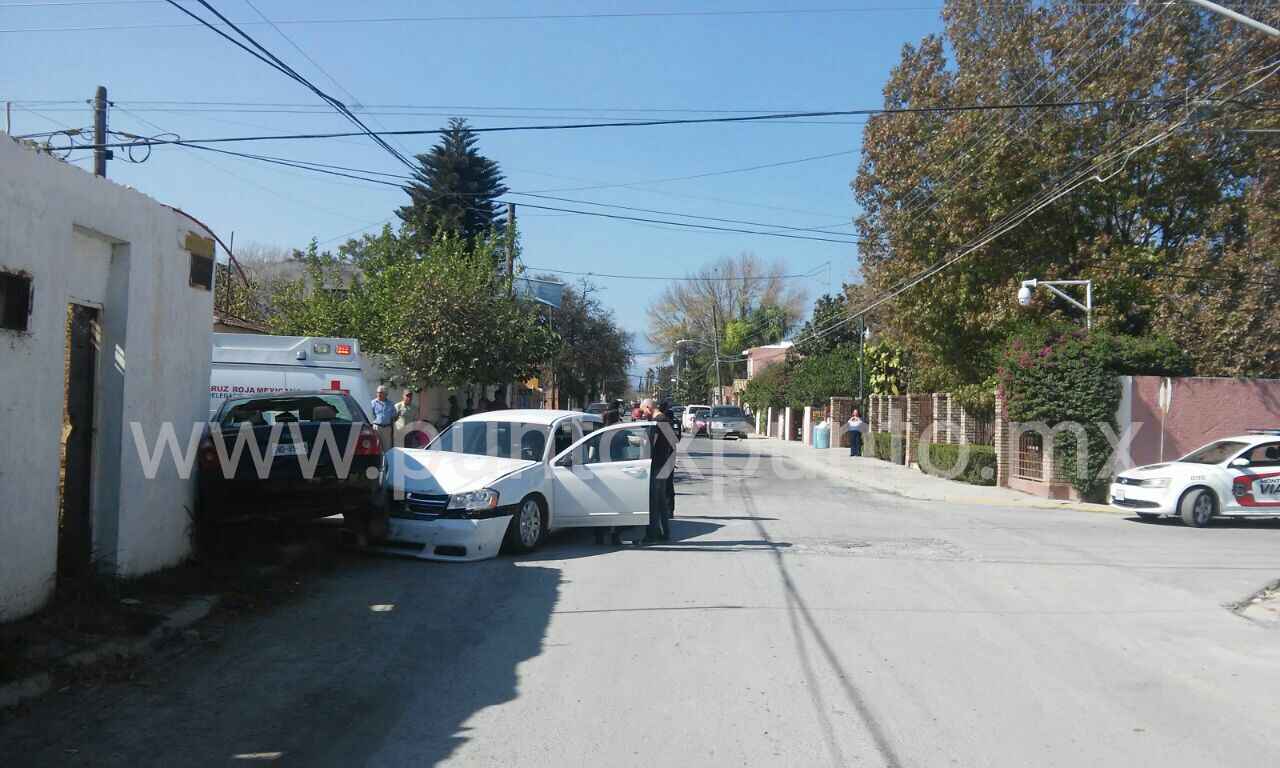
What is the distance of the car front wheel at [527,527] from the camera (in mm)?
10586

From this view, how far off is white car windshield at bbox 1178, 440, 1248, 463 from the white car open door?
987 centimetres

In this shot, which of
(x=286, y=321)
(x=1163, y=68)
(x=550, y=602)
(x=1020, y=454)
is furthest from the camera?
(x=286, y=321)

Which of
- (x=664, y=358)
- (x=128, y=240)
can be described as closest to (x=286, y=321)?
(x=128, y=240)

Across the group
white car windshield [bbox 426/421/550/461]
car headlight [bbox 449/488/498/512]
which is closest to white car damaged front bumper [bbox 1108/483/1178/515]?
white car windshield [bbox 426/421/550/461]

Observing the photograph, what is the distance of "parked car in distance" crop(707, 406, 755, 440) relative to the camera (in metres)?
48.0

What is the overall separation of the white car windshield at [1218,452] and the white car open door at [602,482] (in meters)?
9.87

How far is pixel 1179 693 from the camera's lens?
6246 millimetres

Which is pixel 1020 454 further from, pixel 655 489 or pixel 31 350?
pixel 31 350

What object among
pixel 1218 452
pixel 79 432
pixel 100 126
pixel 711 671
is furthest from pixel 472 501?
pixel 1218 452

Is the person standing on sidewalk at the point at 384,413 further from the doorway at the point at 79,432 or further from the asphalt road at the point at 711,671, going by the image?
the doorway at the point at 79,432

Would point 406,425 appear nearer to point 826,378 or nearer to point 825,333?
point 826,378

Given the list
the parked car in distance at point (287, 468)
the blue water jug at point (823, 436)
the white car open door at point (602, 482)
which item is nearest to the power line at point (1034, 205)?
the white car open door at point (602, 482)

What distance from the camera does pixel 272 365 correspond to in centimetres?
1559

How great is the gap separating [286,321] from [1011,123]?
19485 millimetres
